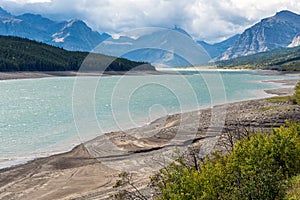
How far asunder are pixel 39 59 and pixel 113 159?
5054 inches

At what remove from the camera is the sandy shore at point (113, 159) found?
18.8 meters

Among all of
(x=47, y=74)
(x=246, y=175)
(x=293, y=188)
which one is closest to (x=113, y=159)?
(x=246, y=175)

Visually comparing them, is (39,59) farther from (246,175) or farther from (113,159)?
(246,175)

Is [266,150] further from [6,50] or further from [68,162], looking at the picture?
[6,50]

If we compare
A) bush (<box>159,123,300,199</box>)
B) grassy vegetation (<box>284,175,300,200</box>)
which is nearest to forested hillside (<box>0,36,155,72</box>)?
bush (<box>159,123,300,199</box>)

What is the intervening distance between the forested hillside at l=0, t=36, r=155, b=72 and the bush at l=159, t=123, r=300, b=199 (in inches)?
4257

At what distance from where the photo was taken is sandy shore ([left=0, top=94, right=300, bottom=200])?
61.8ft

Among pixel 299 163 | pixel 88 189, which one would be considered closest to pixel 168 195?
pixel 299 163

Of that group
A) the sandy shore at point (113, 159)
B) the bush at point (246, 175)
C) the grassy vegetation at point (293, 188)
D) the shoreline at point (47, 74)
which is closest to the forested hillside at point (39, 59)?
the shoreline at point (47, 74)

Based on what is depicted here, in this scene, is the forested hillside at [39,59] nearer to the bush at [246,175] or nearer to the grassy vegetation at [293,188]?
the bush at [246,175]

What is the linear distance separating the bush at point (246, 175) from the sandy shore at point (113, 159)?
7.22m

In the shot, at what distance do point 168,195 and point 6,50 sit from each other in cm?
14515

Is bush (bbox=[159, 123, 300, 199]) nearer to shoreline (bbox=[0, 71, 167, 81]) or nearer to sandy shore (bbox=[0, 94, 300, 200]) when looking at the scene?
sandy shore (bbox=[0, 94, 300, 200])

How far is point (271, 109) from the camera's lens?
3806 cm
